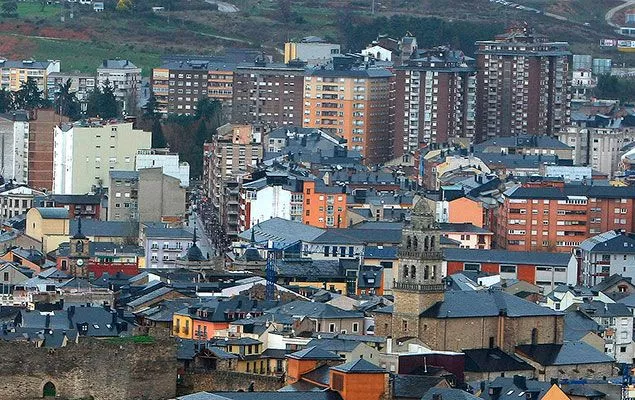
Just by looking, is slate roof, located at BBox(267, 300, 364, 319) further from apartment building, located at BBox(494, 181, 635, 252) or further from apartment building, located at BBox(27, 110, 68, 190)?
apartment building, located at BBox(27, 110, 68, 190)

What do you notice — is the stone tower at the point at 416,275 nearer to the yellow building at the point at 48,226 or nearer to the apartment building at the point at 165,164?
the yellow building at the point at 48,226

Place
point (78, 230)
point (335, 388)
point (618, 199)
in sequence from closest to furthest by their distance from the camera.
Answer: point (335, 388)
point (78, 230)
point (618, 199)

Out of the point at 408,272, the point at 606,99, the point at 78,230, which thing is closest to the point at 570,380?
the point at 408,272

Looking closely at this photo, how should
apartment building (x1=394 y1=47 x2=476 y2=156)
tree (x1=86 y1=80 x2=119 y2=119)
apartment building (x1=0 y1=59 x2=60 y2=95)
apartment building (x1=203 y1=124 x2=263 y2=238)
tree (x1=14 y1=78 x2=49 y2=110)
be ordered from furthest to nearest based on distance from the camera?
1. apartment building (x1=0 y1=59 x2=60 y2=95)
2. tree (x1=14 y1=78 x2=49 y2=110)
3. apartment building (x1=394 y1=47 x2=476 y2=156)
4. tree (x1=86 y1=80 x2=119 y2=119)
5. apartment building (x1=203 y1=124 x2=263 y2=238)

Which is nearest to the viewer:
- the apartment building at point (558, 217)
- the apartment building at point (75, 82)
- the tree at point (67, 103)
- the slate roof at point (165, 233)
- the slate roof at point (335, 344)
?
the slate roof at point (335, 344)

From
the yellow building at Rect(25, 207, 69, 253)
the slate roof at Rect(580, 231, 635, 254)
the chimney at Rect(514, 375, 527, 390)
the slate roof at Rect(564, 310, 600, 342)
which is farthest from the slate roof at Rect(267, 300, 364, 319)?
the yellow building at Rect(25, 207, 69, 253)

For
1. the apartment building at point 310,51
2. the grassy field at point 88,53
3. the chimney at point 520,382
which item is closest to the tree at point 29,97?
the grassy field at point 88,53

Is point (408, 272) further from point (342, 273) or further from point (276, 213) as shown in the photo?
point (276, 213)
